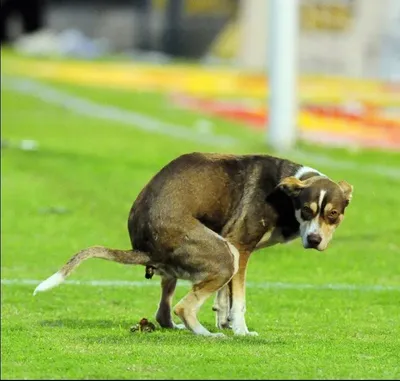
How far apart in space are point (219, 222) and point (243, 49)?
4823cm

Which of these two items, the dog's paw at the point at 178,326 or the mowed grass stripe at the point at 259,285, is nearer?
the dog's paw at the point at 178,326

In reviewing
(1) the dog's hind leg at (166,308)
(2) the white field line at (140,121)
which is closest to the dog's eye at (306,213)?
(1) the dog's hind leg at (166,308)

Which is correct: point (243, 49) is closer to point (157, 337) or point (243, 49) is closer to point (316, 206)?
point (316, 206)

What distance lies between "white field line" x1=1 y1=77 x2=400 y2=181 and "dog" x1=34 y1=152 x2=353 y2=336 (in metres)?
12.5

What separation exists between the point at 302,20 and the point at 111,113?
743 inches

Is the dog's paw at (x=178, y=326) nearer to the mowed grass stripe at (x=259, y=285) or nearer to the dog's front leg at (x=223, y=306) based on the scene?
the dog's front leg at (x=223, y=306)

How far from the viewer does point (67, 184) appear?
2248 centimetres

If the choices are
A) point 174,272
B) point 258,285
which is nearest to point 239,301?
point 174,272

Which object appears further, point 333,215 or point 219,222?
point 219,222

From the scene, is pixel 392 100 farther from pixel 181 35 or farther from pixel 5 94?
pixel 181 35

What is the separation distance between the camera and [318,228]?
1114 centimetres

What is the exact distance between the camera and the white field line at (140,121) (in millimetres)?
25188

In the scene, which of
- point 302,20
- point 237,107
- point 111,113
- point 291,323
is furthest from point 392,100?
point 291,323

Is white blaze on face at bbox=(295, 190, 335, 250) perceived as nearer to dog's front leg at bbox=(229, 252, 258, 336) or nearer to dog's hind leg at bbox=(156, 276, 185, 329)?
dog's front leg at bbox=(229, 252, 258, 336)
